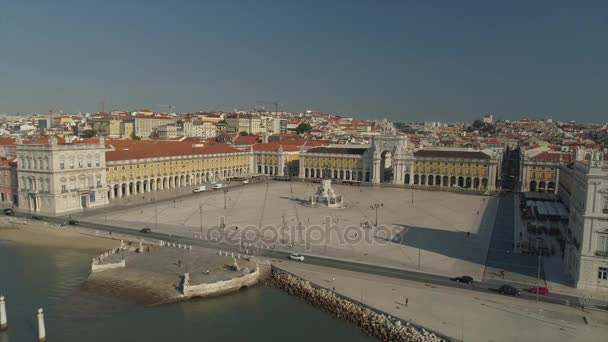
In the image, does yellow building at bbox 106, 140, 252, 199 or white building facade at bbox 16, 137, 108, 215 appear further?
yellow building at bbox 106, 140, 252, 199

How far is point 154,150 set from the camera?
65688mm

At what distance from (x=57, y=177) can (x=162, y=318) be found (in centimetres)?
2949

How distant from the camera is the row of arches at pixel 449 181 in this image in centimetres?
6819

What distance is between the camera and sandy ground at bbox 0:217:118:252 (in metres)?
36.2

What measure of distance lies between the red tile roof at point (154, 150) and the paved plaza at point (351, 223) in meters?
9.19

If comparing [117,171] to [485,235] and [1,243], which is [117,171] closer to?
[1,243]

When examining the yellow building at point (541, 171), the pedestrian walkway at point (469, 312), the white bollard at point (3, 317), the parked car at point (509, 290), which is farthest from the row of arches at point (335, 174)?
the white bollard at point (3, 317)

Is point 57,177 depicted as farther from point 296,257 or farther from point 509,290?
point 509,290

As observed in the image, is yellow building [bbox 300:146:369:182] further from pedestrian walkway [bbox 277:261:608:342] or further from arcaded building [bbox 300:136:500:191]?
pedestrian walkway [bbox 277:261:608:342]

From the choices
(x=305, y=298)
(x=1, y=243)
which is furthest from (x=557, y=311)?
(x=1, y=243)

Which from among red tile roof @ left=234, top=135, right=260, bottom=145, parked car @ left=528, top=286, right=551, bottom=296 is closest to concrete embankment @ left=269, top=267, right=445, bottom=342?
parked car @ left=528, top=286, right=551, bottom=296

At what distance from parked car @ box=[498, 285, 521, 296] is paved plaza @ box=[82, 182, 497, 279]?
8.71 feet

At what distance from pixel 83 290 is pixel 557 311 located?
24.9 m

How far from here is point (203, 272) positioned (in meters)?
Result: 28.5
